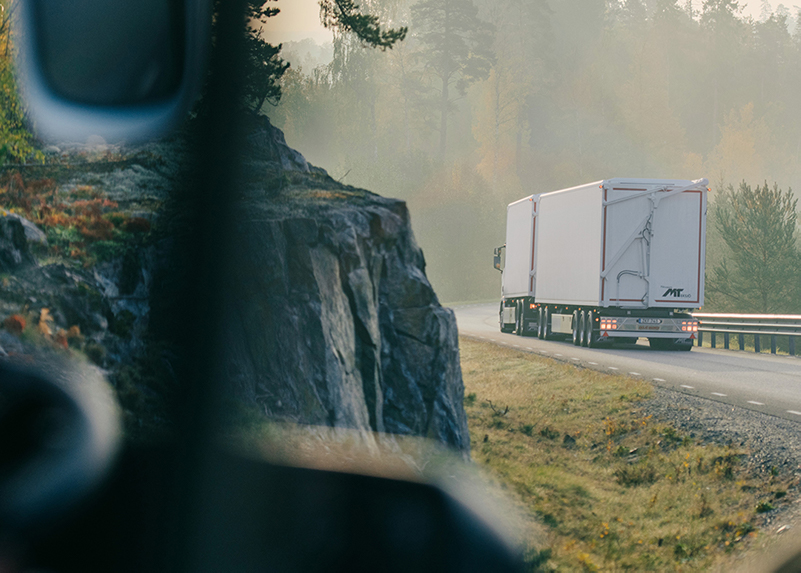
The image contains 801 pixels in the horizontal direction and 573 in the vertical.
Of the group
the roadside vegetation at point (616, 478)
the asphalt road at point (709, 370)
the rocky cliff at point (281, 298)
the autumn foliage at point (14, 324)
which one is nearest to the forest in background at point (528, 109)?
the asphalt road at point (709, 370)

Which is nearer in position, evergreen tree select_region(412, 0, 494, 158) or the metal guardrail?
the metal guardrail

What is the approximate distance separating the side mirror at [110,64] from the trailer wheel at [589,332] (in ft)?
41.7

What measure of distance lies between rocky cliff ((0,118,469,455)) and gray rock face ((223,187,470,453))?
14mm

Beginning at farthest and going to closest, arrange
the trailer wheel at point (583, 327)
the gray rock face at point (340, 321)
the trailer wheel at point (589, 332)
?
the trailer wheel at point (583, 327) < the trailer wheel at point (589, 332) < the gray rock face at point (340, 321)

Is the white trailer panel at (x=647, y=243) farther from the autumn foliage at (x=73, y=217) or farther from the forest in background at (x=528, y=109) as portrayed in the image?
the forest in background at (x=528, y=109)

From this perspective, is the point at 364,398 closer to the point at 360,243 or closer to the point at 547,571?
the point at 360,243

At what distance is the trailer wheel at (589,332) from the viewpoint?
66.9ft

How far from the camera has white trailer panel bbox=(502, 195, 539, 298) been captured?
79.0 feet

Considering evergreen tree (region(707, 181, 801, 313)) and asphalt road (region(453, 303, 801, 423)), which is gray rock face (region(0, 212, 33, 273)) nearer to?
asphalt road (region(453, 303, 801, 423))

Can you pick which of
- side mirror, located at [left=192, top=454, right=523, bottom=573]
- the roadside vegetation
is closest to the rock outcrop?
side mirror, located at [left=192, top=454, right=523, bottom=573]

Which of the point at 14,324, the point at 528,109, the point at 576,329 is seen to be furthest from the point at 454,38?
the point at 14,324

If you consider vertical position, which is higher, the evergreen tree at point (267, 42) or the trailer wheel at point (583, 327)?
the evergreen tree at point (267, 42)

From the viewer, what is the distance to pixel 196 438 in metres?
5.57

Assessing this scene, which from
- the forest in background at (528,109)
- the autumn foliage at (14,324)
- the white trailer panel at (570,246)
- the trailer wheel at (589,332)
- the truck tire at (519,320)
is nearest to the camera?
the autumn foliage at (14,324)
